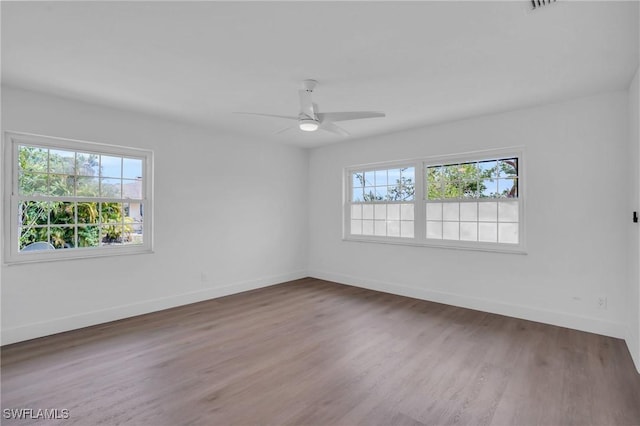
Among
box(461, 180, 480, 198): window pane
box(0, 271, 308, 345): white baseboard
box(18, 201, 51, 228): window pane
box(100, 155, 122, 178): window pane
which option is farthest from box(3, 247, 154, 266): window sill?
box(461, 180, 480, 198): window pane

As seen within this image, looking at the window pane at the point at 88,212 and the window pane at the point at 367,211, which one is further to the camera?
the window pane at the point at 367,211

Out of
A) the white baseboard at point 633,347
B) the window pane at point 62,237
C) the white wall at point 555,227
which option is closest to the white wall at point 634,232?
the white baseboard at point 633,347

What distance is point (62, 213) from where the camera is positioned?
3607 millimetres

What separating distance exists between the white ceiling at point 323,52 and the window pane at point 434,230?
1.74 meters

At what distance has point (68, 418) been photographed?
6.68 feet

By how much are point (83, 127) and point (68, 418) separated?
3052 mm

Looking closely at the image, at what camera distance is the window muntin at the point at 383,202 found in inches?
201

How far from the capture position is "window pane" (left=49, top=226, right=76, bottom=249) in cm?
354

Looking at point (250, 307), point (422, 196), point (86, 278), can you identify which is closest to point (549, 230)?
point (422, 196)

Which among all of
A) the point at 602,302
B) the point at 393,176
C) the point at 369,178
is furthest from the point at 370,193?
the point at 602,302

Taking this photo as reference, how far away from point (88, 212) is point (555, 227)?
5536mm

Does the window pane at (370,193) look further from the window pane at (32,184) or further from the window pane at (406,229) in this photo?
the window pane at (32,184)

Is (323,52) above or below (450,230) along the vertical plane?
above

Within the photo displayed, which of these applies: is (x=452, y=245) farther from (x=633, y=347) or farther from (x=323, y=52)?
(x=323, y=52)
